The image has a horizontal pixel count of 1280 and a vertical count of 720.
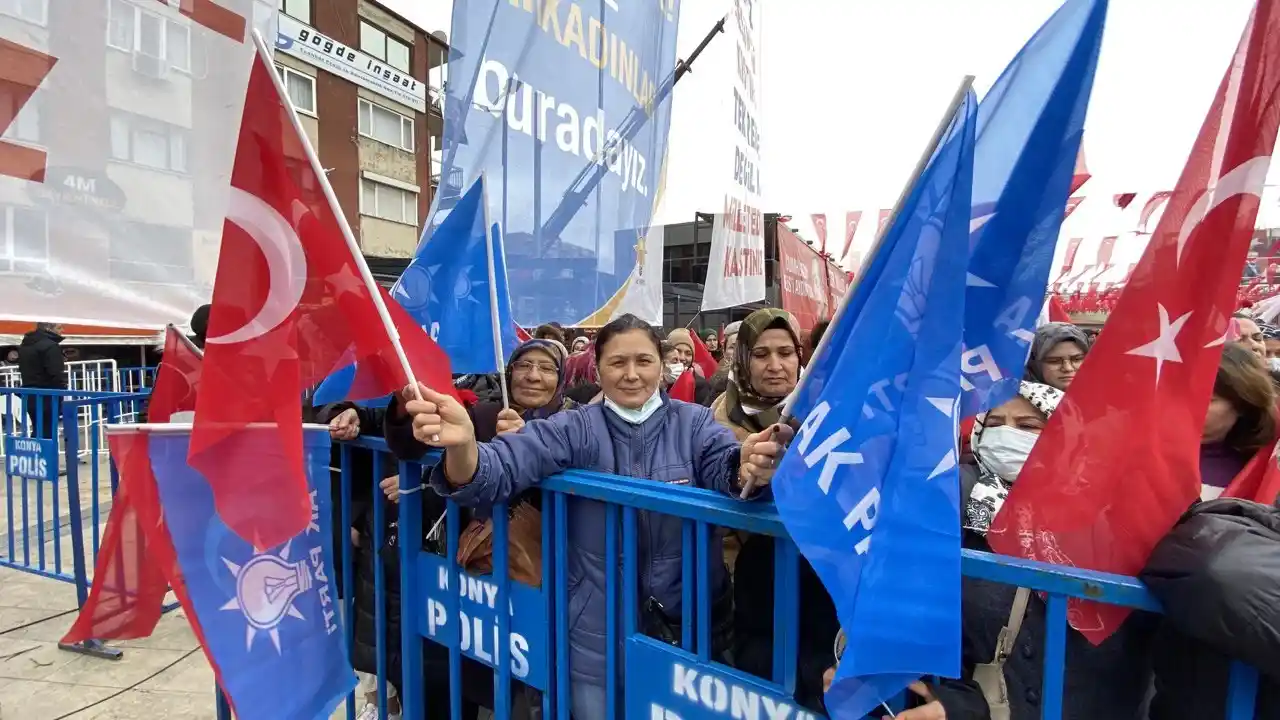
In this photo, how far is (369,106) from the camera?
85.2 feet

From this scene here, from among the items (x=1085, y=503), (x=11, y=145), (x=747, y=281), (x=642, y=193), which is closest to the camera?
(x=1085, y=503)

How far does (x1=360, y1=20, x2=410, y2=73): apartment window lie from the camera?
25.8m

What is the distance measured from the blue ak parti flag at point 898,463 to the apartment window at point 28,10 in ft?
8.14

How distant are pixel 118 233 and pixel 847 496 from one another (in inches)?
91.6

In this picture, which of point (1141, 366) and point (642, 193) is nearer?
point (1141, 366)

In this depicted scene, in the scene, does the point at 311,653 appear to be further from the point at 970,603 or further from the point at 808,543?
the point at 970,603

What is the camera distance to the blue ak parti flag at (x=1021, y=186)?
5.45 feet

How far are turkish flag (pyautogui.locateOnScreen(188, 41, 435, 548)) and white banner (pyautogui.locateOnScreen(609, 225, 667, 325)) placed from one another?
2.87m

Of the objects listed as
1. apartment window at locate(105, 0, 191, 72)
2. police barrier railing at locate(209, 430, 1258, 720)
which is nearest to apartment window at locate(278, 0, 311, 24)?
apartment window at locate(105, 0, 191, 72)

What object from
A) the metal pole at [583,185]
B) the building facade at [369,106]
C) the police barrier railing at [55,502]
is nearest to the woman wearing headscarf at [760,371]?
the metal pole at [583,185]

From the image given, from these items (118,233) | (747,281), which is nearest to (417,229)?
(747,281)

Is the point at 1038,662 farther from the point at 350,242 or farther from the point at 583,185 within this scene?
the point at 583,185

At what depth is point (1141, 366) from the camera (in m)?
1.39

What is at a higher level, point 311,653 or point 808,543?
point 808,543
